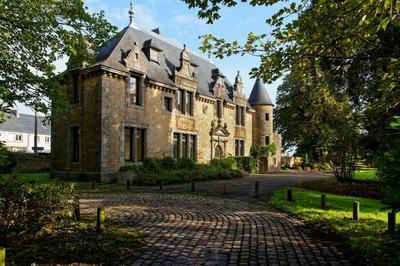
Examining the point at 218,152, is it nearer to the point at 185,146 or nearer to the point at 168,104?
the point at 185,146

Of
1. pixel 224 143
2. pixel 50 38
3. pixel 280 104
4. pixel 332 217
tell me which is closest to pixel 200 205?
pixel 332 217

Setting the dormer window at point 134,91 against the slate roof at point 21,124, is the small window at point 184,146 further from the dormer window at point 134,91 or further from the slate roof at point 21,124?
the slate roof at point 21,124

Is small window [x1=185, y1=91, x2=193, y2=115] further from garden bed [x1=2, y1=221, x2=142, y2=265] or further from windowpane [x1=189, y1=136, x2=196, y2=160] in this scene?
garden bed [x1=2, y1=221, x2=142, y2=265]

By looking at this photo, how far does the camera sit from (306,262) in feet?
18.0

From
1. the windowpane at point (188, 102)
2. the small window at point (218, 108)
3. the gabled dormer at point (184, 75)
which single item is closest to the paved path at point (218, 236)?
the gabled dormer at point (184, 75)

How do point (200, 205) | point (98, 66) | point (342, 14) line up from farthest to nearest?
point (98, 66) < point (200, 205) < point (342, 14)

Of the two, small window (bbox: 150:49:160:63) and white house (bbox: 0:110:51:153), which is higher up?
small window (bbox: 150:49:160:63)

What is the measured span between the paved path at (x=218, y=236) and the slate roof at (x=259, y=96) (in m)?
29.7

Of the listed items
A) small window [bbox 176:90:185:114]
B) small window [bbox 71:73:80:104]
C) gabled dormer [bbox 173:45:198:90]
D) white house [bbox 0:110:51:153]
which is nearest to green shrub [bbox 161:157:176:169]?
small window [bbox 176:90:185:114]

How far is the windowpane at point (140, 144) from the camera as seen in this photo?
23.8 metres

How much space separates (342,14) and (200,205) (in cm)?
770

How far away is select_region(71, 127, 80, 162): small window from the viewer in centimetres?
2316

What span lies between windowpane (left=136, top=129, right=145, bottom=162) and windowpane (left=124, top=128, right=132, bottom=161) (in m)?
0.60

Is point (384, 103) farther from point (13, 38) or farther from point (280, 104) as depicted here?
point (280, 104)
